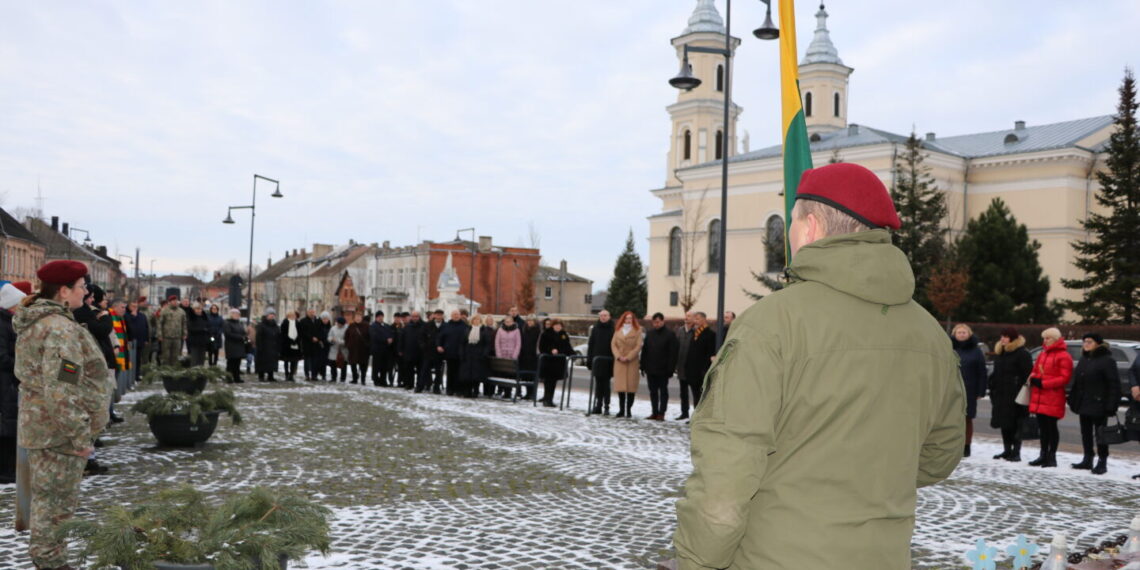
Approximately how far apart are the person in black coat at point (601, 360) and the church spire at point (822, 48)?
58064 millimetres

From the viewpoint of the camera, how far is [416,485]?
9.02 meters

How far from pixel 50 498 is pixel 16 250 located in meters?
72.5

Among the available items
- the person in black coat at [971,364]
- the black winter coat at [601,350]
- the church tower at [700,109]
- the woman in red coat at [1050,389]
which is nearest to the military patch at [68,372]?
the person in black coat at [971,364]

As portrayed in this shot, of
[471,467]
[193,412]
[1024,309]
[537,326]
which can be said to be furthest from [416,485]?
[1024,309]

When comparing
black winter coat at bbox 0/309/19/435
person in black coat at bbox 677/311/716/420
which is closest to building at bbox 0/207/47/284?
person in black coat at bbox 677/311/716/420

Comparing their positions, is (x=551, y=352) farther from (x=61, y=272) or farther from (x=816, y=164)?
(x=816, y=164)

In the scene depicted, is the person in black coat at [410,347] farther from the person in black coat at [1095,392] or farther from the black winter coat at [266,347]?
the person in black coat at [1095,392]

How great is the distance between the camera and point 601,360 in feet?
54.2

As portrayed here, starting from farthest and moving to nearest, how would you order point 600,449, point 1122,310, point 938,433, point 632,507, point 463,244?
point 463,244 < point 1122,310 < point 600,449 < point 632,507 < point 938,433

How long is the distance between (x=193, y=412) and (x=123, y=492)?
2.29 m

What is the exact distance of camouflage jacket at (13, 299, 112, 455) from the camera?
5.55 metres

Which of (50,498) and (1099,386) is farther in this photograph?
(1099,386)

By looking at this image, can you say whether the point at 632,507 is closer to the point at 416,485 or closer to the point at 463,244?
the point at 416,485

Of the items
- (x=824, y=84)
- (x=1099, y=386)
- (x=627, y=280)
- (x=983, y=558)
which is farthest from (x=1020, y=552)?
(x=627, y=280)
